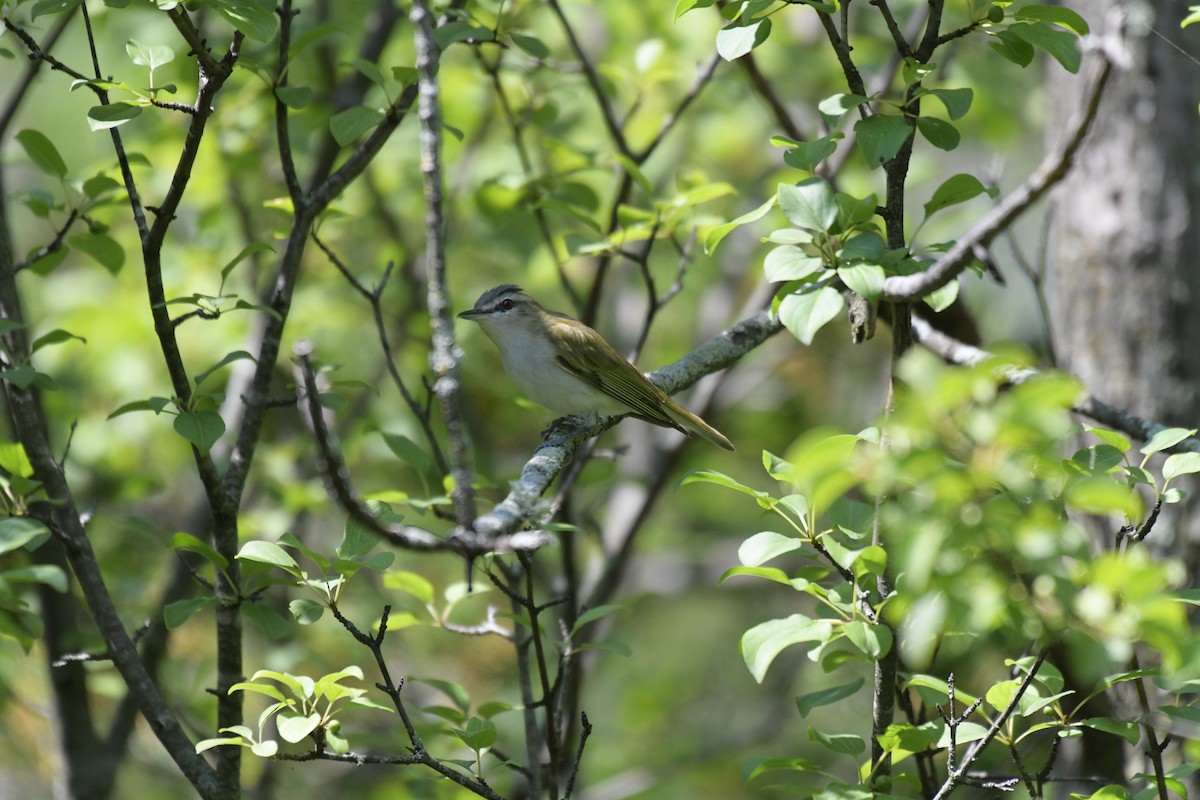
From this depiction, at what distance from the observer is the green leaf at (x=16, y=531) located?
6.95 ft

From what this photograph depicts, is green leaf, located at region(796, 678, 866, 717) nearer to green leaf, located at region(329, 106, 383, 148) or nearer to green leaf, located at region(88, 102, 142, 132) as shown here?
green leaf, located at region(329, 106, 383, 148)

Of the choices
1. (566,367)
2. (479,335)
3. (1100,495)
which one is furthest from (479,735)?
(479,335)

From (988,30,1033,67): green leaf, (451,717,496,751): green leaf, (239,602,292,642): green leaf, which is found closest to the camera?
(988,30,1033,67): green leaf

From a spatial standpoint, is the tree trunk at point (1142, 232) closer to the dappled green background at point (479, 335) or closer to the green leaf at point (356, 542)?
the dappled green background at point (479, 335)

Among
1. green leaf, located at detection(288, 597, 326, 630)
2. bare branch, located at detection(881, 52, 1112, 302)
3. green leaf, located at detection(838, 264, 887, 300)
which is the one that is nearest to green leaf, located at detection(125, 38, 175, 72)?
green leaf, located at detection(288, 597, 326, 630)

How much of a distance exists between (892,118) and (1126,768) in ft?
8.86

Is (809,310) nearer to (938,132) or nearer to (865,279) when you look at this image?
(865,279)

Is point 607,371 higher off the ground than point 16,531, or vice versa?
point 607,371

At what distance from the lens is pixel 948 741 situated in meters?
2.21

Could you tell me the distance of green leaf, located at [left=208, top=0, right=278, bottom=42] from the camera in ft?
7.57

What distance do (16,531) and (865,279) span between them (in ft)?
5.72

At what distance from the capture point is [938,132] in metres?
2.29

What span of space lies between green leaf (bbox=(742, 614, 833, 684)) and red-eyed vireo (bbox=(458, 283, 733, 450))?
190 cm

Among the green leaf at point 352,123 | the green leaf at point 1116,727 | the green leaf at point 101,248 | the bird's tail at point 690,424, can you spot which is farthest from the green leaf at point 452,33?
the green leaf at point 1116,727
